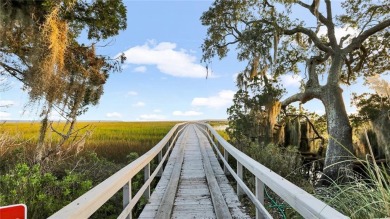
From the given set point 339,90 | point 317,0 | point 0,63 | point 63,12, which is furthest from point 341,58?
point 0,63

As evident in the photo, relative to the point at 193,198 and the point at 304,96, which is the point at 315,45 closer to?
the point at 304,96

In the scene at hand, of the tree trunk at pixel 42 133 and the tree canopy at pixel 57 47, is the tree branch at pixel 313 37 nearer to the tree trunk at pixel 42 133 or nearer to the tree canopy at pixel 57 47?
the tree canopy at pixel 57 47

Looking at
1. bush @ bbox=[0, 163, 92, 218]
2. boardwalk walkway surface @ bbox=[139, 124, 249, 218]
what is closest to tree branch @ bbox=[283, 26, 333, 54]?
boardwalk walkway surface @ bbox=[139, 124, 249, 218]

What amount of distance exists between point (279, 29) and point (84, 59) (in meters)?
8.11

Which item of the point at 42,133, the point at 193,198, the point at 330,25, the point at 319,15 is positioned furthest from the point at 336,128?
the point at 42,133

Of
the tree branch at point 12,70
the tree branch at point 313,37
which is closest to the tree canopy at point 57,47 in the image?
the tree branch at point 12,70

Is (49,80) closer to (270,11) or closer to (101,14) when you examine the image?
(101,14)

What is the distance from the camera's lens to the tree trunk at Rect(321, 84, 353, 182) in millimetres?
13663

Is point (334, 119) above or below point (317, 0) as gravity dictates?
below

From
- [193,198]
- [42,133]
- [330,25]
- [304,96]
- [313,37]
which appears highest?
[330,25]

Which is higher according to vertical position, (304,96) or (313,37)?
(313,37)

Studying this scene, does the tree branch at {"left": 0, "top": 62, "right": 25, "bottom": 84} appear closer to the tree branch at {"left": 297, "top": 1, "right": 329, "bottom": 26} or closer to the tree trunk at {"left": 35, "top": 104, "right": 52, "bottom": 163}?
the tree trunk at {"left": 35, "top": 104, "right": 52, "bottom": 163}

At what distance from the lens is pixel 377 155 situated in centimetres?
1445

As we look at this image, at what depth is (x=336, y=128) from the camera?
14117mm
